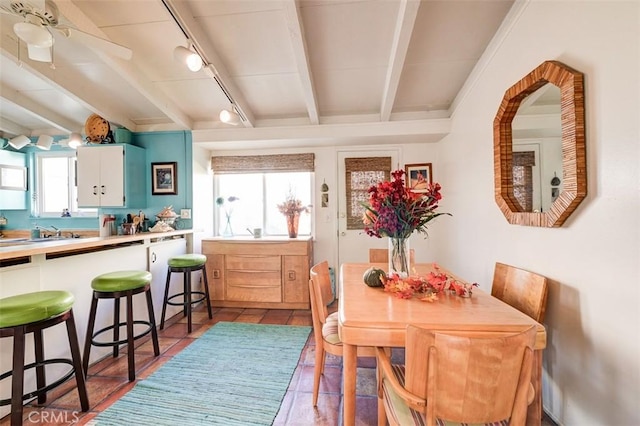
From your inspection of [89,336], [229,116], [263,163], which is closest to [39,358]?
[89,336]

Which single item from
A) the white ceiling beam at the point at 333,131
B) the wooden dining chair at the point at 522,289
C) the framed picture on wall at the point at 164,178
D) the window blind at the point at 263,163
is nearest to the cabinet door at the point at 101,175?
the framed picture on wall at the point at 164,178

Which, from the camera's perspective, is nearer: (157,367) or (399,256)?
(399,256)

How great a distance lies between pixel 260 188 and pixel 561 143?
339 centimetres

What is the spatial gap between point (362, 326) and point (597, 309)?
1.10 metres

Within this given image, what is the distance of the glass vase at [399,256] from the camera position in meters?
1.77

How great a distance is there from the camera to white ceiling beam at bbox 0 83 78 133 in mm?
2885

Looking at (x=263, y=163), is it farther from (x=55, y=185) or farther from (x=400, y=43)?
(x=55, y=185)

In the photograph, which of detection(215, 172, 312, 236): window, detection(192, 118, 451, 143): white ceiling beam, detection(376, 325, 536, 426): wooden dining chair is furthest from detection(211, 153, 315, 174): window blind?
detection(376, 325, 536, 426): wooden dining chair

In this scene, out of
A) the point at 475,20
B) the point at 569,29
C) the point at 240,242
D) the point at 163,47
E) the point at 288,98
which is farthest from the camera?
the point at 240,242

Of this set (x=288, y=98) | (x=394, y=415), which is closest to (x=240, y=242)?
(x=288, y=98)

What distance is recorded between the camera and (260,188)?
13.4ft

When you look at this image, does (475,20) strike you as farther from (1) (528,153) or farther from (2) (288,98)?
(2) (288,98)

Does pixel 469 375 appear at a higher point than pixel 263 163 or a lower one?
lower

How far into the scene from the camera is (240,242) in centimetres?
353
